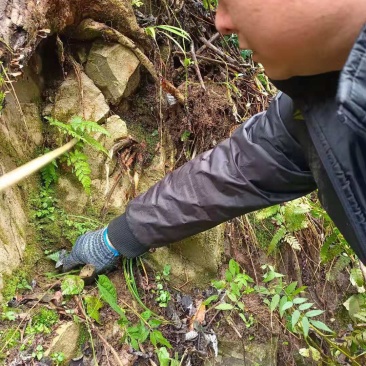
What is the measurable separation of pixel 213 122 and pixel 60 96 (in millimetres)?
1048

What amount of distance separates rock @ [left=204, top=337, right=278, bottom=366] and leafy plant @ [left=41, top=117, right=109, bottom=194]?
120cm

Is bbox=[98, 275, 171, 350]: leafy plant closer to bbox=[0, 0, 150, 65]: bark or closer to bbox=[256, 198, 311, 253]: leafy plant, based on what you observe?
bbox=[256, 198, 311, 253]: leafy plant

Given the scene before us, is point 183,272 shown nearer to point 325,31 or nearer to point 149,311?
point 149,311

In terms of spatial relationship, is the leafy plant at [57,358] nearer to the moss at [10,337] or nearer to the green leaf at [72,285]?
the moss at [10,337]

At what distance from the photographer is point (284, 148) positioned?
195 cm

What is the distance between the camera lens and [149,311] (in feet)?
7.40

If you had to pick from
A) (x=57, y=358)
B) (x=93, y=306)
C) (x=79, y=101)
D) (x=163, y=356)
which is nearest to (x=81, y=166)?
(x=79, y=101)

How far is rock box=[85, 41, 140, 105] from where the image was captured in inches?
107

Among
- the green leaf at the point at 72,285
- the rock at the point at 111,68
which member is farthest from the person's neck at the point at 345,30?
the rock at the point at 111,68

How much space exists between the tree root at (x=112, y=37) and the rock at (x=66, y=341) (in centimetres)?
166

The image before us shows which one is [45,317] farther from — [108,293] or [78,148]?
[78,148]

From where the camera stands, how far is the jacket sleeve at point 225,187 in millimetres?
1972

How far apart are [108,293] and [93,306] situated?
107mm

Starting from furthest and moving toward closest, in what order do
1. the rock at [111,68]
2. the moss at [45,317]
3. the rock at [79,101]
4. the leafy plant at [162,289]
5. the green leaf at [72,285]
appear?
the rock at [111,68], the rock at [79,101], the leafy plant at [162,289], the green leaf at [72,285], the moss at [45,317]
